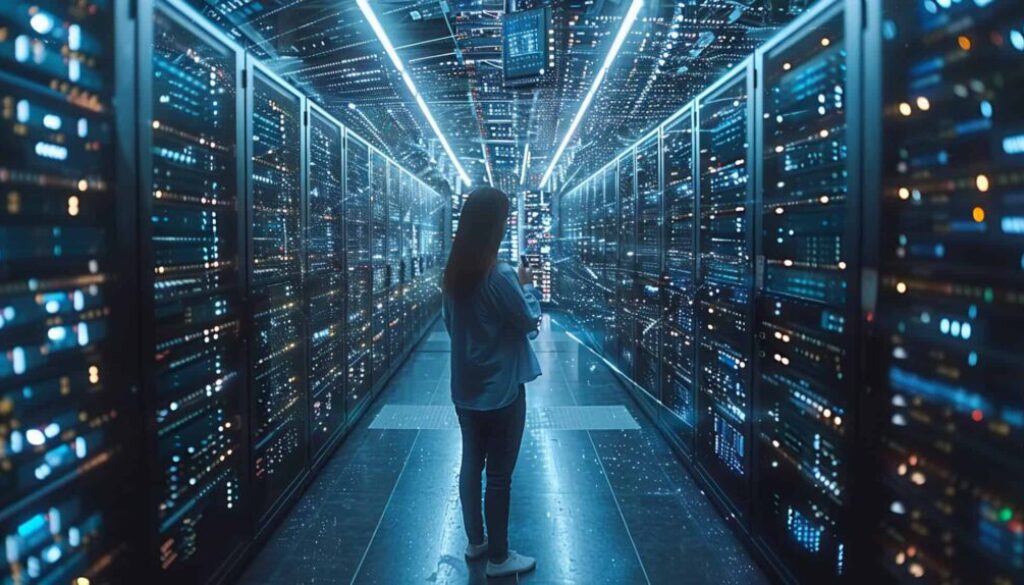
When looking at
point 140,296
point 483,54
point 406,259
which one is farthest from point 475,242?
point 406,259

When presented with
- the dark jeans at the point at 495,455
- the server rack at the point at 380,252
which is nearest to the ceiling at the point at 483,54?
the server rack at the point at 380,252

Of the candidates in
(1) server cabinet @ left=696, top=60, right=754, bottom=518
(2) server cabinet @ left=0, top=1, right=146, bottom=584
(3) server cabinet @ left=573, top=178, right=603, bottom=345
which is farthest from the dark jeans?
(3) server cabinet @ left=573, top=178, right=603, bottom=345

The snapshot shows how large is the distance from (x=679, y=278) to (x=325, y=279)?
2.09 meters

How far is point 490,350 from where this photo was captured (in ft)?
7.58

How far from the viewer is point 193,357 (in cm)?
205

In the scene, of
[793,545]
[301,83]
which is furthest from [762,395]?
[301,83]

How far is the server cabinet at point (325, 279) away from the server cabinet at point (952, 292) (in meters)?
2.67

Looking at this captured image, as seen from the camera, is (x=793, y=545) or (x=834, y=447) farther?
(x=793, y=545)

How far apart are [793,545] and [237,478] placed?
2.06 meters

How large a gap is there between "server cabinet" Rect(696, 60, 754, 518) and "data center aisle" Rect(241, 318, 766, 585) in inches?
11.7

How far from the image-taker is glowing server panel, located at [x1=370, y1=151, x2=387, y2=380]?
5.20 metres

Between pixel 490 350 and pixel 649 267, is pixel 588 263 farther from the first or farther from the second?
pixel 490 350

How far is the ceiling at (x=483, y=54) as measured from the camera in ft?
9.74

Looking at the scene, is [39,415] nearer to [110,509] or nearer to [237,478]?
[110,509]
